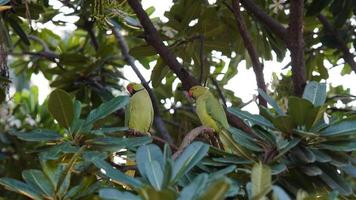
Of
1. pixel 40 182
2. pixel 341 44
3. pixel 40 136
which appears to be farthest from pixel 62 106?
pixel 341 44

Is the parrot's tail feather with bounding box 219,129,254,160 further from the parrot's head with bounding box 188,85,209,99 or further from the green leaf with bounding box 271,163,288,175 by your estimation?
the parrot's head with bounding box 188,85,209,99

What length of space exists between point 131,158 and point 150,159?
8.3 inches

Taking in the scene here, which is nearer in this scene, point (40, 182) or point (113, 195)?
point (113, 195)

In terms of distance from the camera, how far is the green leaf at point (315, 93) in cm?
121

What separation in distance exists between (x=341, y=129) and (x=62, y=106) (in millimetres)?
508

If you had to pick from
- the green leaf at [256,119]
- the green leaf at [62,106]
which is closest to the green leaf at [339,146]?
the green leaf at [256,119]

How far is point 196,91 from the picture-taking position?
1670 millimetres

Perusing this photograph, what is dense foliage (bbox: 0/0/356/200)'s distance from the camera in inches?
39.0

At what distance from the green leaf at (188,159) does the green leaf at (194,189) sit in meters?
0.06

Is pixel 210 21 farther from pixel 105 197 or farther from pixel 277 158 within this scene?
pixel 105 197

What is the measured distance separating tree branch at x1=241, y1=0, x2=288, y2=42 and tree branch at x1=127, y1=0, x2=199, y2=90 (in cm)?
29

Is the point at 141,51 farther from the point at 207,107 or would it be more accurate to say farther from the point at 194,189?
the point at 194,189

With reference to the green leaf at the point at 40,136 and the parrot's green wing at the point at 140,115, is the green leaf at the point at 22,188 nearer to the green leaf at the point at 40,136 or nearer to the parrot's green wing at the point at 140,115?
the green leaf at the point at 40,136

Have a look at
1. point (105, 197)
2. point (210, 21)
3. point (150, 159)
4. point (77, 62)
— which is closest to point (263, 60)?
point (210, 21)
